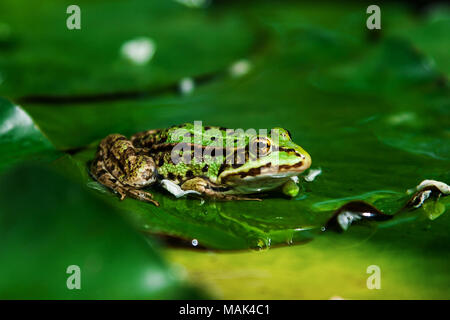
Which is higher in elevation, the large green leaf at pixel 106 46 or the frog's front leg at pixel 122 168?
the large green leaf at pixel 106 46

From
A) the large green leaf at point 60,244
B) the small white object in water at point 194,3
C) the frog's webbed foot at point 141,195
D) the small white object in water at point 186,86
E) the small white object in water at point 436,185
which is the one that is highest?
the small white object in water at point 194,3

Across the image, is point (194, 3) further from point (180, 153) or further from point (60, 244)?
point (60, 244)

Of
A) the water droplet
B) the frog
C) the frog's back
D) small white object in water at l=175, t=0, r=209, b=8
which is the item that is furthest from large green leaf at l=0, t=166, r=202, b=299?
small white object in water at l=175, t=0, r=209, b=8

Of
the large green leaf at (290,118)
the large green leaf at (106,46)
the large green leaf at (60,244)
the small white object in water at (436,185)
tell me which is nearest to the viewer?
the large green leaf at (60,244)

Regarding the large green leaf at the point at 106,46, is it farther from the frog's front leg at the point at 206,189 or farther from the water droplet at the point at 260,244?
the water droplet at the point at 260,244

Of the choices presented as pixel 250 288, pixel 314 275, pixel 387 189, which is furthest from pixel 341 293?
pixel 387 189

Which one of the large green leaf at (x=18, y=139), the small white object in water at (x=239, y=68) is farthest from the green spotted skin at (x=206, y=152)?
the small white object in water at (x=239, y=68)

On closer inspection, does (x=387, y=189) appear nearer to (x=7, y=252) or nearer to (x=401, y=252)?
(x=401, y=252)
